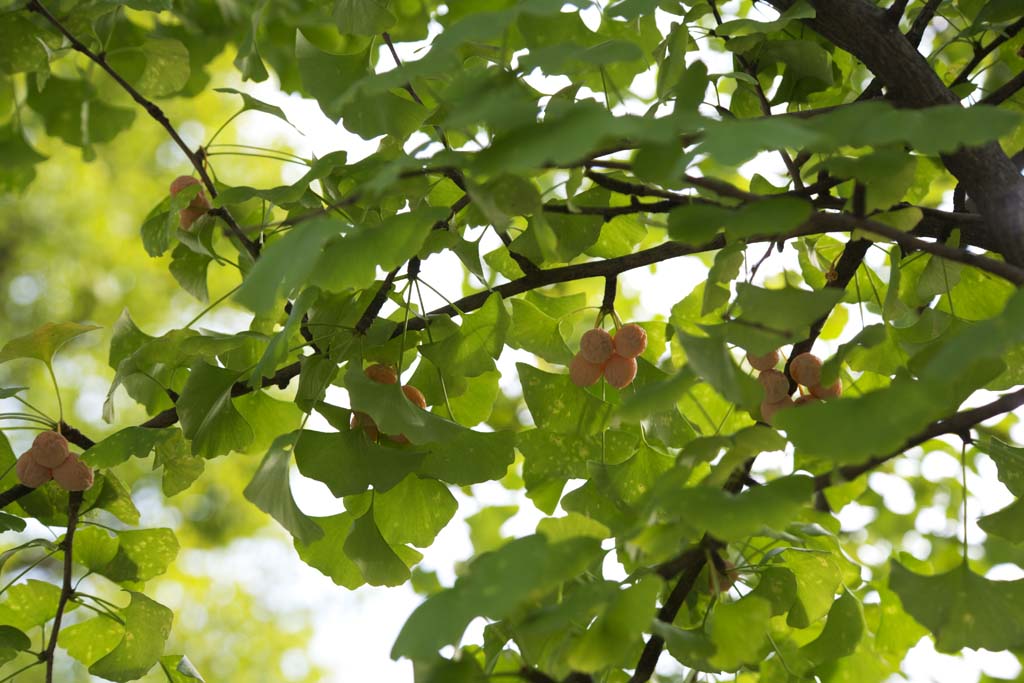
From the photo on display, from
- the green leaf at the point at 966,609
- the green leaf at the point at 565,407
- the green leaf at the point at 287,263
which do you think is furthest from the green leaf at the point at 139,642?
the green leaf at the point at 966,609

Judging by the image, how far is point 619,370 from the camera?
0.68 metres

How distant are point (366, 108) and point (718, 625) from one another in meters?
0.36

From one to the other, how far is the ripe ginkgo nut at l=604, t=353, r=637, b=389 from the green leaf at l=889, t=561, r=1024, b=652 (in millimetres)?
243

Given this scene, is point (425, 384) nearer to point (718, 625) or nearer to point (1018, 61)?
point (718, 625)

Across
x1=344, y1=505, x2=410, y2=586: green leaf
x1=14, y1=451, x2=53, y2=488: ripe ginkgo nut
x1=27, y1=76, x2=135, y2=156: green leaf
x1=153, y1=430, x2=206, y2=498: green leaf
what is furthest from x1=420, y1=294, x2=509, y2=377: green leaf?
x1=27, y1=76, x2=135, y2=156: green leaf

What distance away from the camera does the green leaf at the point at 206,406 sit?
65cm

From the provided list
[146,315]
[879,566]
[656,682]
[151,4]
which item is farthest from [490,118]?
[146,315]

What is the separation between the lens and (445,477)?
2.08 feet

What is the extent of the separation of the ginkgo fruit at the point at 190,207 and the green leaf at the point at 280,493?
11.6 inches

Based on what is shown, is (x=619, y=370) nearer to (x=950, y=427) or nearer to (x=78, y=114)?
(x=950, y=427)

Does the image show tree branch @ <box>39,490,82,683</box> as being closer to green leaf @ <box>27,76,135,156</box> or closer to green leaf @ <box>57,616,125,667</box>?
green leaf @ <box>57,616,125,667</box>

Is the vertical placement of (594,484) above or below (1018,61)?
below

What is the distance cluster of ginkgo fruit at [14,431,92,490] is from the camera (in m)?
0.72

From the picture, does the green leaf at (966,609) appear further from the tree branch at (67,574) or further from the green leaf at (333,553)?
the tree branch at (67,574)
